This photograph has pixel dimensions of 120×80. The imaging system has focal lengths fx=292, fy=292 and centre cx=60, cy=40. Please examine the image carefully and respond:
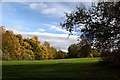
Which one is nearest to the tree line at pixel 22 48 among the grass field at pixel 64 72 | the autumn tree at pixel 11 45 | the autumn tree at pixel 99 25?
the autumn tree at pixel 11 45

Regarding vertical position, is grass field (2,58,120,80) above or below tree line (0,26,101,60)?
below

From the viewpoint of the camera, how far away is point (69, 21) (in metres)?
23.7

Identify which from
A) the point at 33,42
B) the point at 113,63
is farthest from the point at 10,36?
the point at 113,63

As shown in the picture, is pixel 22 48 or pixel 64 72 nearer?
pixel 64 72

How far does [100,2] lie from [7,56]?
47.3 m

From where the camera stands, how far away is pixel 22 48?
81.6 m

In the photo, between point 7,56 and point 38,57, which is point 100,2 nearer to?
point 7,56

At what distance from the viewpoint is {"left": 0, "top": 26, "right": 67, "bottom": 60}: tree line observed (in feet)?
227

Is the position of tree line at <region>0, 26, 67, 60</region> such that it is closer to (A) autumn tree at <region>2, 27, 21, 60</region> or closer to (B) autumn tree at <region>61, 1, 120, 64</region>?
(A) autumn tree at <region>2, 27, 21, 60</region>

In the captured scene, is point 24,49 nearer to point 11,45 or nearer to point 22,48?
point 22,48

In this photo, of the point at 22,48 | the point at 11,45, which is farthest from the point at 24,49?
the point at 11,45

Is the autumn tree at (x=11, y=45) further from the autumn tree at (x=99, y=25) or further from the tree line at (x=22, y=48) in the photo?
the autumn tree at (x=99, y=25)

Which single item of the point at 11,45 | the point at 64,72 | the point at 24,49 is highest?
the point at 11,45

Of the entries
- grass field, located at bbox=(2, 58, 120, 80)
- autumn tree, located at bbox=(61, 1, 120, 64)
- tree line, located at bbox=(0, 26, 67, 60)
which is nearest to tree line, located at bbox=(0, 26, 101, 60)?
tree line, located at bbox=(0, 26, 67, 60)
